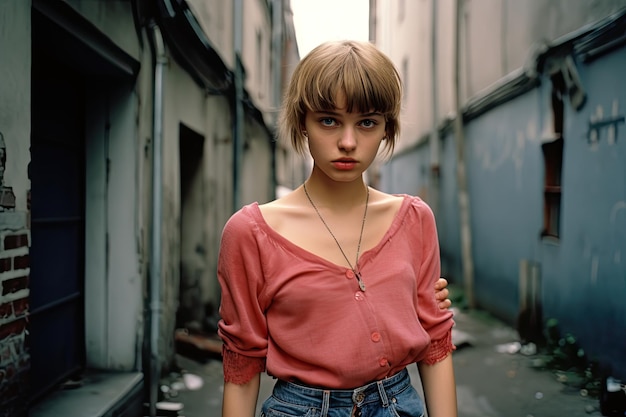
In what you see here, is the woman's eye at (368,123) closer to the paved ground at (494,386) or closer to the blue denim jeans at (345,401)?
the blue denim jeans at (345,401)

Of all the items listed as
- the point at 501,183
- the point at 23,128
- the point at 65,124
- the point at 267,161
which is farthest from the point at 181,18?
the point at 267,161

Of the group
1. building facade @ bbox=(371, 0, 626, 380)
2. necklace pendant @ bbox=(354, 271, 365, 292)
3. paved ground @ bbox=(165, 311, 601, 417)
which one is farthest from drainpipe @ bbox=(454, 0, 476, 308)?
necklace pendant @ bbox=(354, 271, 365, 292)

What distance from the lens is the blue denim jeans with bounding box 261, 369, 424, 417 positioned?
4.81 feet

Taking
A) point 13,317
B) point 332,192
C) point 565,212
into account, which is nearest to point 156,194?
point 13,317

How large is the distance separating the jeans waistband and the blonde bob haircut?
0.65 metres

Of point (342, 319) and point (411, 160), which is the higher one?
point (411, 160)

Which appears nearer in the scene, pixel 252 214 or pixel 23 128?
pixel 252 214

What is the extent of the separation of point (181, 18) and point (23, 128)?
2.82 m

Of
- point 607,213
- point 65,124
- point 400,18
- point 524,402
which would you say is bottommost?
point 524,402

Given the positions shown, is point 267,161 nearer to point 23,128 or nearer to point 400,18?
point 400,18

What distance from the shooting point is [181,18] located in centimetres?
501

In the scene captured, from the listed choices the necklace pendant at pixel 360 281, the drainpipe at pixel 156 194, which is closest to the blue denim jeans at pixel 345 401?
the necklace pendant at pixel 360 281

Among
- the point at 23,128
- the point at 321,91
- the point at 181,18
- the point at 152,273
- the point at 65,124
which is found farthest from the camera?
the point at 181,18

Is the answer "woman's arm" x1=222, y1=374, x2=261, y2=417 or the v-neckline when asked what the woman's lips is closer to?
the v-neckline
